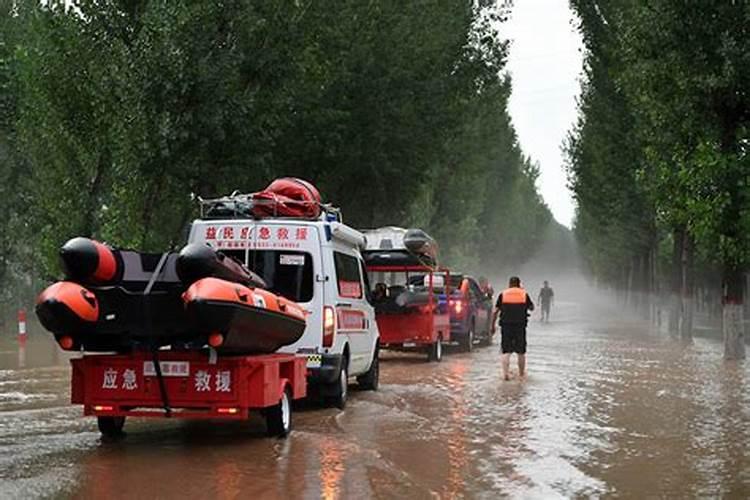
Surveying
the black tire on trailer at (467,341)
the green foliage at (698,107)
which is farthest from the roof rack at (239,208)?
the black tire on trailer at (467,341)

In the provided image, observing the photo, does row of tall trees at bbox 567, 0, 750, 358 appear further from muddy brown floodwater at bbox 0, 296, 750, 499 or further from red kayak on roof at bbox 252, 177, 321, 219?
red kayak on roof at bbox 252, 177, 321, 219

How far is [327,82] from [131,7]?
739 centimetres

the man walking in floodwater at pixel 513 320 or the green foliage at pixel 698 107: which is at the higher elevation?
the green foliage at pixel 698 107

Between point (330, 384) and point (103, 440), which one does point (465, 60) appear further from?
point (103, 440)

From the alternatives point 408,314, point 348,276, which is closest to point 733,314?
point 408,314

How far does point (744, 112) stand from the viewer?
75.6 feet

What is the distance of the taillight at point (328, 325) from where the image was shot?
45.2ft

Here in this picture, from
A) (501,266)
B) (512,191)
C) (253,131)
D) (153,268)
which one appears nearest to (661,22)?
(253,131)

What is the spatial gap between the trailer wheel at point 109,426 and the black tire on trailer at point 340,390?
11.2 feet

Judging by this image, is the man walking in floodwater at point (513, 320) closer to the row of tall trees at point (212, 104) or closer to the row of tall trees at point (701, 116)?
the row of tall trees at point (701, 116)

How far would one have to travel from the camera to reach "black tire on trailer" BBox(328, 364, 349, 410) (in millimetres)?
14453

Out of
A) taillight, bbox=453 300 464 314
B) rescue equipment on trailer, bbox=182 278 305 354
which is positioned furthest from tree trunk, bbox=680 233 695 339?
rescue equipment on trailer, bbox=182 278 305 354

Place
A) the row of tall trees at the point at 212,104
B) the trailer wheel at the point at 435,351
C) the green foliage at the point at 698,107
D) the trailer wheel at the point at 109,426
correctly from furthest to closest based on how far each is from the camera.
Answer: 1. the trailer wheel at the point at 435,351
2. the row of tall trees at the point at 212,104
3. the green foliage at the point at 698,107
4. the trailer wheel at the point at 109,426

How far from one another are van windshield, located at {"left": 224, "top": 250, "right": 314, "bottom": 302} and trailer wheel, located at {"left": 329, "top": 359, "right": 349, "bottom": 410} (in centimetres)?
139
